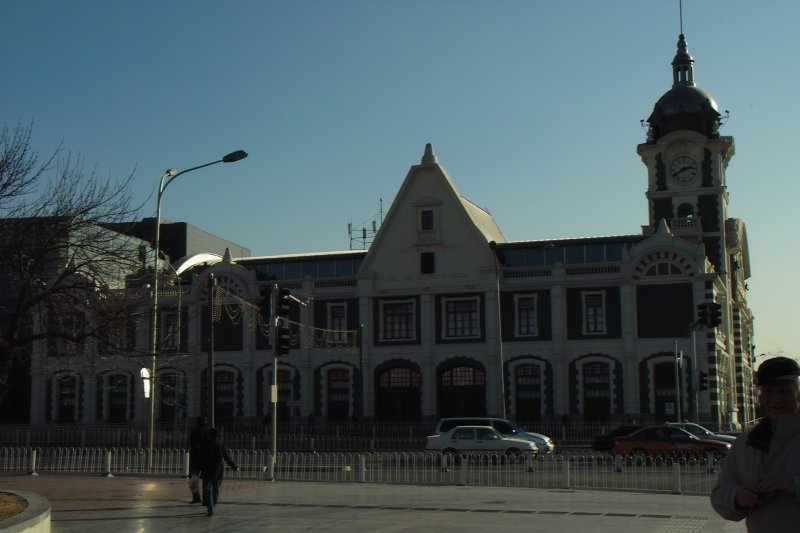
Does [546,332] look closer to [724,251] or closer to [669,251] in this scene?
[669,251]

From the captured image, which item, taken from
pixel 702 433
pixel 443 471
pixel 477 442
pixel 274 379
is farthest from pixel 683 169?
pixel 274 379

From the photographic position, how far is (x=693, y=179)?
6112 centimetres

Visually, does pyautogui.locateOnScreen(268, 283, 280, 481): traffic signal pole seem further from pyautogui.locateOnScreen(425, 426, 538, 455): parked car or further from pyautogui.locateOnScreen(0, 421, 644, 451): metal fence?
pyautogui.locateOnScreen(0, 421, 644, 451): metal fence

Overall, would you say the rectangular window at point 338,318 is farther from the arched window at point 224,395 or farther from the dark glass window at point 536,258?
the dark glass window at point 536,258

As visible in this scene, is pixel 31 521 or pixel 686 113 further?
pixel 686 113

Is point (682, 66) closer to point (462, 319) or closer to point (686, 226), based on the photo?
point (686, 226)

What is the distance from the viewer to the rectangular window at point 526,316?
55.1 metres

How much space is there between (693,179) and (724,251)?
4.97m

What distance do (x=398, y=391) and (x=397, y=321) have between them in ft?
13.5

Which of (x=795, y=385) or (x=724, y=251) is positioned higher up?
(x=724, y=251)

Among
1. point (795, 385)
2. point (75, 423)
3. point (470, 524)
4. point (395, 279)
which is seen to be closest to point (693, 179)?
point (395, 279)

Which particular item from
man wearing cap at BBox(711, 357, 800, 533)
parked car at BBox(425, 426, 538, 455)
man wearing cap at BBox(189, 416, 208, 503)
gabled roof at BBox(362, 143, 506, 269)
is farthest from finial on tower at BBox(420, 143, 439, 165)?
man wearing cap at BBox(711, 357, 800, 533)

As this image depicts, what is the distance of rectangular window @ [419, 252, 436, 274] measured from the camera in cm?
5706

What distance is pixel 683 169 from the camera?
2420 inches
